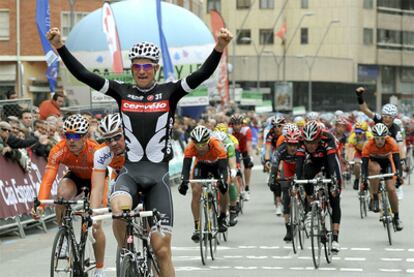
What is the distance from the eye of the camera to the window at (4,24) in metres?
61.8

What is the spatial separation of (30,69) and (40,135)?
4280cm

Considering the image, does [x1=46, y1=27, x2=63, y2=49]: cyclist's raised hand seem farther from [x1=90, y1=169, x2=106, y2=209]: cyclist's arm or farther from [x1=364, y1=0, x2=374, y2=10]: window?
[x1=364, y1=0, x2=374, y2=10]: window

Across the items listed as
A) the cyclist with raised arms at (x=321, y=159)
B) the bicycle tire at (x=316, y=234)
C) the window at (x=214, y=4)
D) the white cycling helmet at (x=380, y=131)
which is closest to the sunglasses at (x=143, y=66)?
the bicycle tire at (x=316, y=234)

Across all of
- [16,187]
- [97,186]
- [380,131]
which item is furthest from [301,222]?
[97,186]

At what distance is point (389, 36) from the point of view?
11225cm

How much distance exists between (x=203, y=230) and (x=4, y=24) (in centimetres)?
4920

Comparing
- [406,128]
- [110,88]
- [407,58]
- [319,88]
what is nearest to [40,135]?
[110,88]

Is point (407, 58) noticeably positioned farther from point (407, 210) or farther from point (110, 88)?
point (110, 88)

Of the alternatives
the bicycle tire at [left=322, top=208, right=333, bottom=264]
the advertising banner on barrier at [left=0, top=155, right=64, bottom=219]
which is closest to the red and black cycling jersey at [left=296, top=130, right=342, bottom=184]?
the bicycle tire at [left=322, top=208, right=333, bottom=264]

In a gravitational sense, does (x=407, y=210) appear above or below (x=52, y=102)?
below

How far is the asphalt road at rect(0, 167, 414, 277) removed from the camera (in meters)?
13.3

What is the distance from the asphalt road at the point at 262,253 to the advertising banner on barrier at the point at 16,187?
18.4 inches

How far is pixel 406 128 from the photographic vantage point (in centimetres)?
3734

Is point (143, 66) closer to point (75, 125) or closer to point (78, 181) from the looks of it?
point (75, 125)
